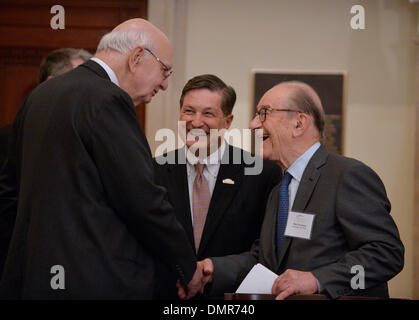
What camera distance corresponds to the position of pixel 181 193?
2.69 metres

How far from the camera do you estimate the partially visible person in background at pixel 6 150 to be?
2671 mm

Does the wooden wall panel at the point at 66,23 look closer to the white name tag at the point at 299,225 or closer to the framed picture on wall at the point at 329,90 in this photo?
the framed picture on wall at the point at 329,90

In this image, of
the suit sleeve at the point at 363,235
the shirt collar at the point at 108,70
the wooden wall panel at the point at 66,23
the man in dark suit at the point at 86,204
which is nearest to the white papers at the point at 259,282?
the suit sleeve at the point at 363,235

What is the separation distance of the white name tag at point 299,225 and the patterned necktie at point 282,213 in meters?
0.11

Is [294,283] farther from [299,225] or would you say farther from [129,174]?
[129,174]

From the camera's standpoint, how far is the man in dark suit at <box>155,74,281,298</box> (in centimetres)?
263

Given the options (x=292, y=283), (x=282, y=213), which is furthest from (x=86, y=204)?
(x=282, y=213)

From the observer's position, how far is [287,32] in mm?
4715

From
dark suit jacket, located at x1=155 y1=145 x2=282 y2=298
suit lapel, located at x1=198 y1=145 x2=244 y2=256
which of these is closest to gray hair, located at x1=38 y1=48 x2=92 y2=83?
dark suit jacket, located at x1=155 y1=145 x2=282 y2=298

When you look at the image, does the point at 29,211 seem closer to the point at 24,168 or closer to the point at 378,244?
the point at 24,168

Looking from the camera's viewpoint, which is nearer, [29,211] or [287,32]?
[29,211]

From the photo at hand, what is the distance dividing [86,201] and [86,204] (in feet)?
0.03
